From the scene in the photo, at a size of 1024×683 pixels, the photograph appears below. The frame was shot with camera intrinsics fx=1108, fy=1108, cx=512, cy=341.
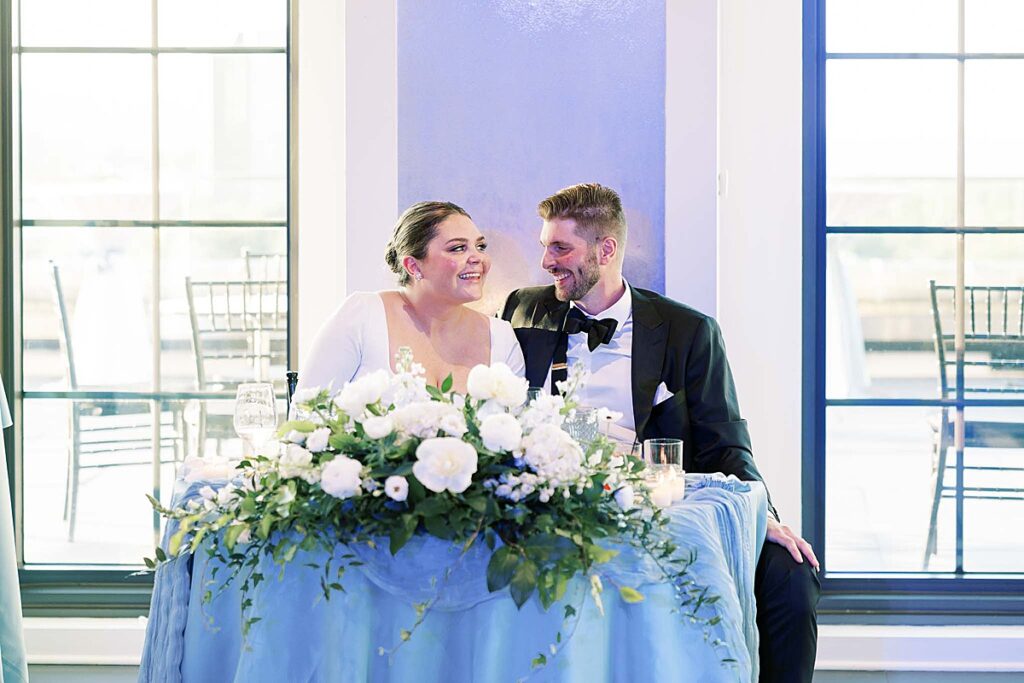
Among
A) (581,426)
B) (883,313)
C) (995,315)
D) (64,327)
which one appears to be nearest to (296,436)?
(581,426)

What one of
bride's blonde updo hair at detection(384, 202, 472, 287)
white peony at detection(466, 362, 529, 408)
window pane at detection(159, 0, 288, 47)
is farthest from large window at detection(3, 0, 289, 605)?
white peony at detection(466, 362, 529, 408)

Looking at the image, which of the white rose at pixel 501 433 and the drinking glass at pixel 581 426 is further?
the drinking glass at pixel 581 426

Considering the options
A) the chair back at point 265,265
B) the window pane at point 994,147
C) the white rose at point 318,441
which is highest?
the window pane at point 994,147

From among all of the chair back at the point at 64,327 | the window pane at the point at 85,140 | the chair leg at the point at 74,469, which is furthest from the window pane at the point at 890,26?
the chair leg at the point at 74,469

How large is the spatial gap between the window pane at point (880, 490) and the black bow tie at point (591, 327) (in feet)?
3.01

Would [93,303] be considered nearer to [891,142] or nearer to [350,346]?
[350,346]

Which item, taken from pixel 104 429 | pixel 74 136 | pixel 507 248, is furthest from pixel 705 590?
pixel 74 136

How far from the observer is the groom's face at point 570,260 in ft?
9.66

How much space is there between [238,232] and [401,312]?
870mm

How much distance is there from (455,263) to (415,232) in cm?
14

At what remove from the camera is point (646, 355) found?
9.46ft

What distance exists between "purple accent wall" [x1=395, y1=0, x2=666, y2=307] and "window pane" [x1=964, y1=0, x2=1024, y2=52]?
963 mm

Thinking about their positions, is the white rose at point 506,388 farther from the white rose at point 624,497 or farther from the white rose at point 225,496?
the white rose at point 225,496

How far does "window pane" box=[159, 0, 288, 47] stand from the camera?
11.3 ft
